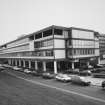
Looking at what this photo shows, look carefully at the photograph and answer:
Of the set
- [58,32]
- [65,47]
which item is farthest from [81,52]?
[58,32]

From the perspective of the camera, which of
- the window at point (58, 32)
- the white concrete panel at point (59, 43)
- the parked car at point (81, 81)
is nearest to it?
the parked car at point (81, 81)

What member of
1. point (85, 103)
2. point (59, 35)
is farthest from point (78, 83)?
point (59, 35)

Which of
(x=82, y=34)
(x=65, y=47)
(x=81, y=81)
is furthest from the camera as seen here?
(x=82, y=34)

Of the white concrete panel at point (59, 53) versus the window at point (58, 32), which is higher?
the window at point (58, 32)

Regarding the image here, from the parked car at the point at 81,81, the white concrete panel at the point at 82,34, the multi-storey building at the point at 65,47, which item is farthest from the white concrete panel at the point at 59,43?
the parked car at the point at 81,81

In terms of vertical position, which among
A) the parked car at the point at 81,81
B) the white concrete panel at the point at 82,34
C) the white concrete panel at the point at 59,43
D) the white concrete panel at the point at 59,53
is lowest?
the parked car at the point at 81,81

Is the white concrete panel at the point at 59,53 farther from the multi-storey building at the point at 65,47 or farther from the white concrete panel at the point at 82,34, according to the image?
the white concrete panel at the point at 82,34

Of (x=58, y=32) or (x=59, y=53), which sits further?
(x=58, y=32)

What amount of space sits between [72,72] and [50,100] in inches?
755

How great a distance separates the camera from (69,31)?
35719mm

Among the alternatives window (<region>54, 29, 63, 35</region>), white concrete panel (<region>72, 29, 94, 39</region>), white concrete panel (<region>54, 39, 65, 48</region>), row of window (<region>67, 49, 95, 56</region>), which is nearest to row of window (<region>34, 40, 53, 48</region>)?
white concrete panel (<region>54, 39, 65, 48</region>)

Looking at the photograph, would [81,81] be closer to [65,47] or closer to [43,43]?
[65,47]

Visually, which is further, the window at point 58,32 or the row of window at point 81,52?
the window at point 58,32

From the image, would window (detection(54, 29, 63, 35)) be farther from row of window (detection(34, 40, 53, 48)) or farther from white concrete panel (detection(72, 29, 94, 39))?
white concrete panel (detection(72, 29, 94, 39))
